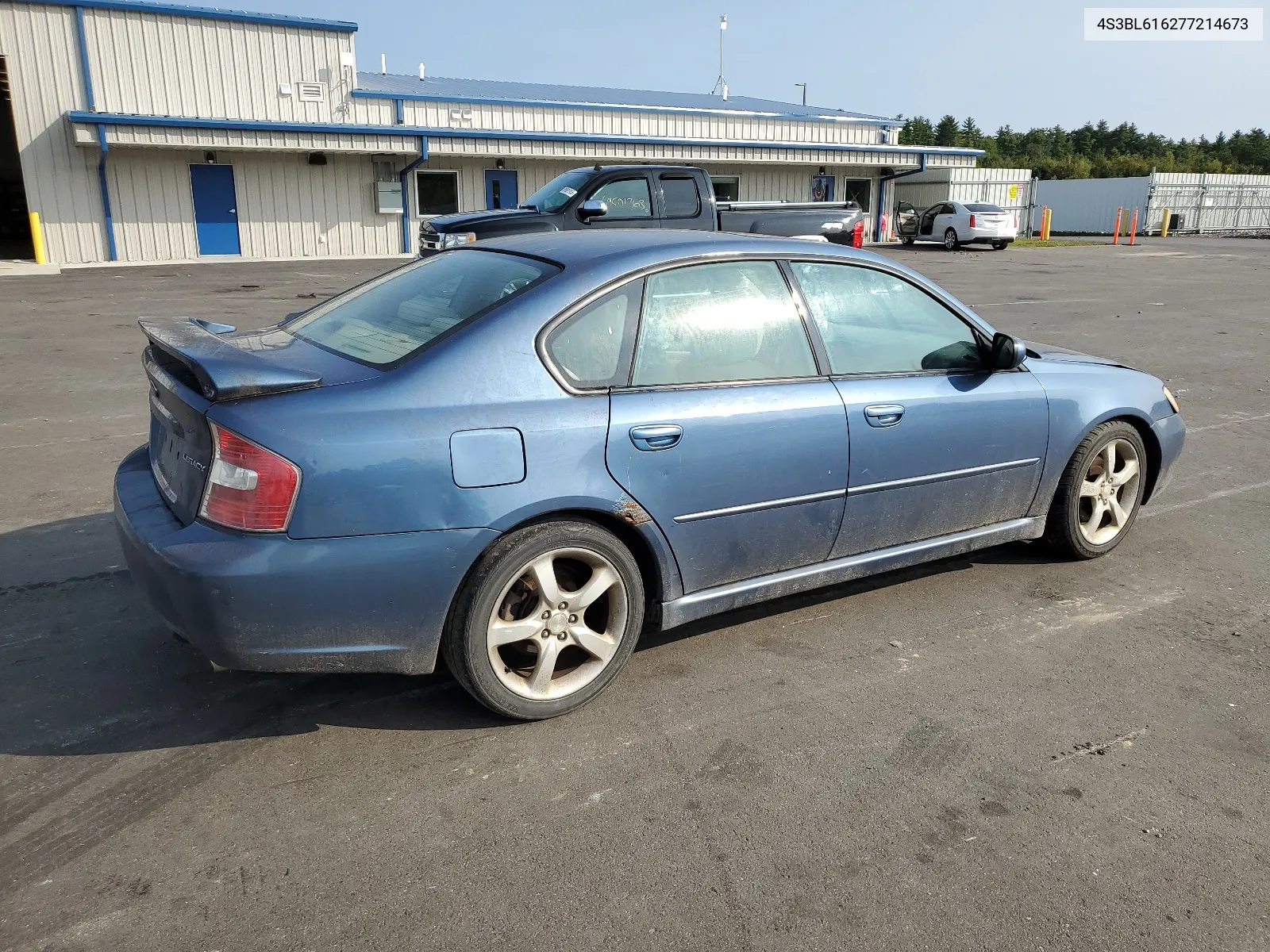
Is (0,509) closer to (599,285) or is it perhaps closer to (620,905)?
(599,285)

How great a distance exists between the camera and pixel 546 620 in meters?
3.25

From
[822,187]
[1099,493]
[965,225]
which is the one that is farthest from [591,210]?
[822,187]

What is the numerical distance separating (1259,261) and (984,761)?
96.2 ft

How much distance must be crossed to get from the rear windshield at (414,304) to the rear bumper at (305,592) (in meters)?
0.67

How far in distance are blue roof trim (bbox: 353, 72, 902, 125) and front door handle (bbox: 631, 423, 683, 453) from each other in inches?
1023

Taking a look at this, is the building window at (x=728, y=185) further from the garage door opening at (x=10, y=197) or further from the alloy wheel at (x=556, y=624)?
the alloy wheel at (x=556, y=624)

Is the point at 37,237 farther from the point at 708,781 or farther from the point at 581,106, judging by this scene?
the point at 708,781

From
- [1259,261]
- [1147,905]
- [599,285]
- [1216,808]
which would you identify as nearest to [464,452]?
[599,285]

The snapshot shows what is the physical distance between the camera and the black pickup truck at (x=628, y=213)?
13180 mm

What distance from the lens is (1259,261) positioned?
2681 centimetres

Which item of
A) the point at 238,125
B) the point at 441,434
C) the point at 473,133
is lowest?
the point at 441,434

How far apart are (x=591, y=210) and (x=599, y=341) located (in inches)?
402

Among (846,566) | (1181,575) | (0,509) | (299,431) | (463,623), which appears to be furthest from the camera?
(0,509)

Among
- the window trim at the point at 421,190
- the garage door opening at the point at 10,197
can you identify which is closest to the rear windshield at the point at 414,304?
the window trim at the point at 421,190
